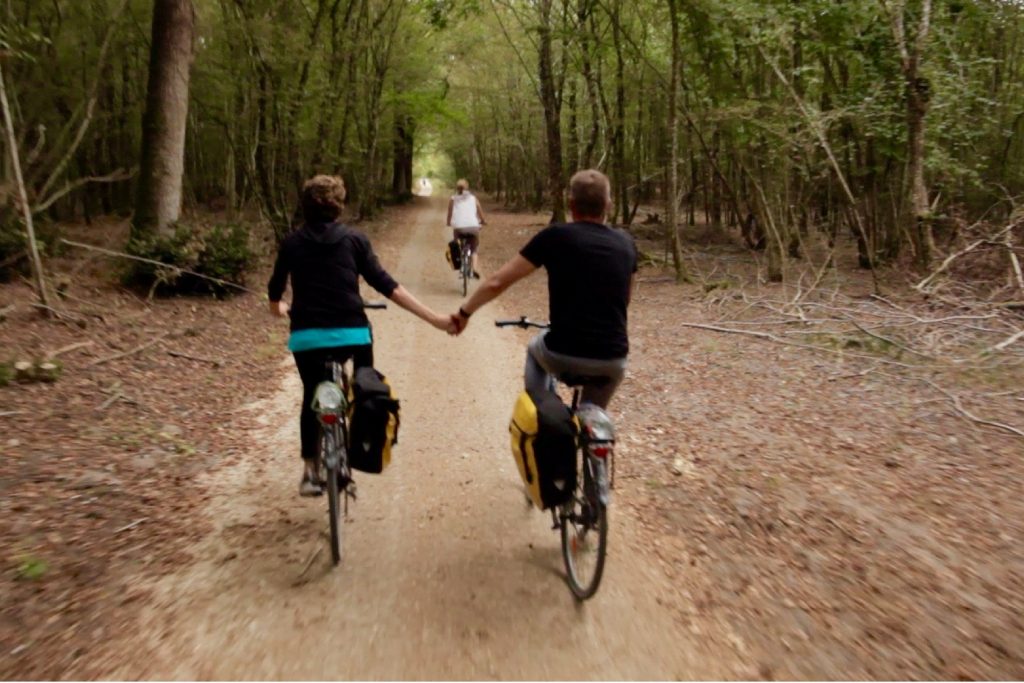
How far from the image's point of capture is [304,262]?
3.84 m

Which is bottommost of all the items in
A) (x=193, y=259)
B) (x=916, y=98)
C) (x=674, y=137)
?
(x=193, y=259)

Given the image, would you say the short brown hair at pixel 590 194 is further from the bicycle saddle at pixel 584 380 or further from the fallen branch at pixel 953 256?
the fallen branch at pixel 953 256

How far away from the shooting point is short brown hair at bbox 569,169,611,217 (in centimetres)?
342

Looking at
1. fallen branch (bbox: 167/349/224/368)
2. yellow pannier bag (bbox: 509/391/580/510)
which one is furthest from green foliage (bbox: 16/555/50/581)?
fallen branch (bbox: 167/349/224/368)

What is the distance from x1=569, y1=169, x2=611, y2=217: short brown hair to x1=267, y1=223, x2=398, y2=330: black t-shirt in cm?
121

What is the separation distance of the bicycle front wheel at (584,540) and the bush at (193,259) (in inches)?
330

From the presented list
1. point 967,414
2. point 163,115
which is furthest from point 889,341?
point 163,115

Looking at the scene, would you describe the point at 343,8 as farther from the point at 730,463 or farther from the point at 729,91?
the point at 730,463

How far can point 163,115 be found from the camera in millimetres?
10656

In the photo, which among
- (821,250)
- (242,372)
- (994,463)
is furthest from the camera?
(821,250)

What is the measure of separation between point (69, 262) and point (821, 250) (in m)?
17.7

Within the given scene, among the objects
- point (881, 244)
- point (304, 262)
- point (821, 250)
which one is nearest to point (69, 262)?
point (304, 262)

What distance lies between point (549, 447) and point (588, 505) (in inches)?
14.9

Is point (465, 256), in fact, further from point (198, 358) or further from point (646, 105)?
point (646, 105)
